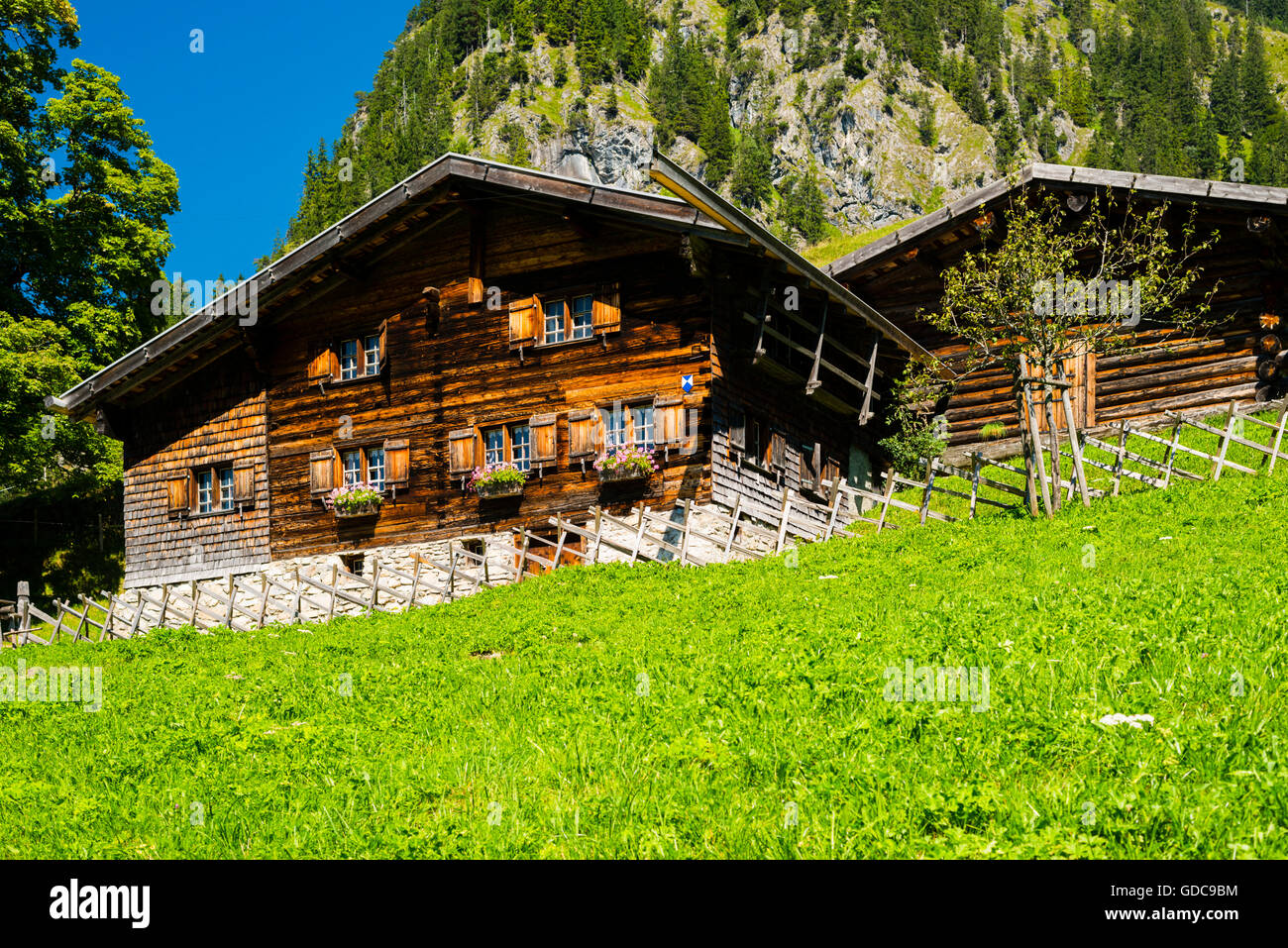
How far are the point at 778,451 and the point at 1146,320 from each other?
360 inches

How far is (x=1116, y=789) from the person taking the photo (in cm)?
513

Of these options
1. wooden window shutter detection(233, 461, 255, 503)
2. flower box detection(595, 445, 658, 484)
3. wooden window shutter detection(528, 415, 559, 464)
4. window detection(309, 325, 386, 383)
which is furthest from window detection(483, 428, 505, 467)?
wooden window shutter detection(233, 461, 255, 503)

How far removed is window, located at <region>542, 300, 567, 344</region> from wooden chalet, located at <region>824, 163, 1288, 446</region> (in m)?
7.58

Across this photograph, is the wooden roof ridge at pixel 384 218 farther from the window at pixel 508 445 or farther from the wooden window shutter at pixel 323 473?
the window at pixel 508 445

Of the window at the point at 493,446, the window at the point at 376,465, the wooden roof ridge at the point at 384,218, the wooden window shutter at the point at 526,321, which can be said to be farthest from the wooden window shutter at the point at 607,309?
the window at the point at 376,465

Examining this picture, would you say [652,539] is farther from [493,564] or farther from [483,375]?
[483,375]

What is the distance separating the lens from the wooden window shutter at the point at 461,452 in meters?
23.4

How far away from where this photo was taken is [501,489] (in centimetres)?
2262

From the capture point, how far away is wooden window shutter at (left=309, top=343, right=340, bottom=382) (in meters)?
25.4

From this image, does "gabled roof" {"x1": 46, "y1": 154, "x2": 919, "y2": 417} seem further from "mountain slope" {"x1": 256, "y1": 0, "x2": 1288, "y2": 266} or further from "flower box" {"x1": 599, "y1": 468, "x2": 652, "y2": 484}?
"mountain slope" {"x1": 256, "y1": 0, "x2": 1288, "y2": 266}

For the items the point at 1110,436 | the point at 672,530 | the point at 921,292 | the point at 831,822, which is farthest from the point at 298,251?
the point at 831,822

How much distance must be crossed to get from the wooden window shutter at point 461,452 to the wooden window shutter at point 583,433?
2572mm

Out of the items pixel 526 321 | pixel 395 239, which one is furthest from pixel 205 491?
pixel 526 321
